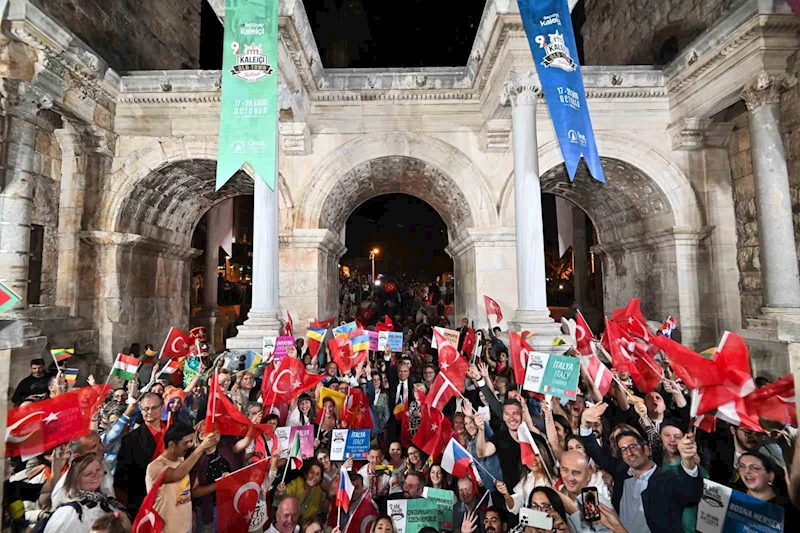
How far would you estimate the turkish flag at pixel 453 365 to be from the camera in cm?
502

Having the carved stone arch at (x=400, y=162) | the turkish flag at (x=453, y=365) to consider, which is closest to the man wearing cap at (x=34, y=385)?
the turkish flag at (x=453, y=365)

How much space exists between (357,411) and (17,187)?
7.71m

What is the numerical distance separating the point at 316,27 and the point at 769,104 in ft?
52.0

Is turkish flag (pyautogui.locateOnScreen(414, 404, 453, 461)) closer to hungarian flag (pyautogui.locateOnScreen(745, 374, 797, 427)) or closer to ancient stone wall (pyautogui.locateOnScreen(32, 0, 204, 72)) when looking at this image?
hungarian flag (pyautogui.locateOnScreen(745, 374, 797, 427))

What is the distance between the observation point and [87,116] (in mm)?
9469

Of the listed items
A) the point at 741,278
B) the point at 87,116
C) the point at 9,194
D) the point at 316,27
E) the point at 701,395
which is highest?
the point at 316,27

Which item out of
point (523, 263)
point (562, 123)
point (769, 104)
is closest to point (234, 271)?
point (523, 263)

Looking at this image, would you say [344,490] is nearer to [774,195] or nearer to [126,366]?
[126,366]

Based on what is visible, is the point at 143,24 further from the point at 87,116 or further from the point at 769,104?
the point at 769,104

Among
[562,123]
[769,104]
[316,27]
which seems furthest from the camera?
[316,27]

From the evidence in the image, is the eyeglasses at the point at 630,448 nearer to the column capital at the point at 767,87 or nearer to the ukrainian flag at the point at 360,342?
the ukrainian flag at the point at 360,342

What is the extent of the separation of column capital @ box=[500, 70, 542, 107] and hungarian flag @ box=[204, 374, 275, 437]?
7262mm

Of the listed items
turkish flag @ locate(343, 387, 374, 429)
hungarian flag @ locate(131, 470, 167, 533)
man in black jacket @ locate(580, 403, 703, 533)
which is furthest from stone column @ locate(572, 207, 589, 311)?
hungarian flag @ locate(131, 470, 167, 533)

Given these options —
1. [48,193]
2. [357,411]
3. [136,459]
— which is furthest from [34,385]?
[48,193]
